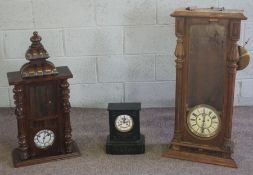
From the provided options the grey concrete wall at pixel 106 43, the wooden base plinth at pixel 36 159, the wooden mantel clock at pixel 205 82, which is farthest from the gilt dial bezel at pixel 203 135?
the grey concrete wall at pixel 106 43

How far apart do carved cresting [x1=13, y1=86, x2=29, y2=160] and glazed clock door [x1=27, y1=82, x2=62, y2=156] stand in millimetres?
26

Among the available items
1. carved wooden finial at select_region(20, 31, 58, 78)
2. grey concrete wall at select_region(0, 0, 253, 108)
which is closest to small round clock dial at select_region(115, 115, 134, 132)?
carved wooden finial at select_region(20, 31, 58, 78)

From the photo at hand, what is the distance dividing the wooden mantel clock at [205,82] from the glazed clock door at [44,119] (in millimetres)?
465

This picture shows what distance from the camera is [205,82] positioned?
5.26 feet

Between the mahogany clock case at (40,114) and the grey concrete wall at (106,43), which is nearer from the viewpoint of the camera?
the mahogany clock case at (40,114)

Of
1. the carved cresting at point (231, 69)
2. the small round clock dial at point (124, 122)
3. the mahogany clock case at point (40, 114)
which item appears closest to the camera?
the carved cresting at point (231, 69)

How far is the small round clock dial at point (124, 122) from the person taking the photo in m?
1.69

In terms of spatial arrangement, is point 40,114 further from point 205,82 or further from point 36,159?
point 205,82

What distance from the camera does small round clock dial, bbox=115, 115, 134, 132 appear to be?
1.69 m

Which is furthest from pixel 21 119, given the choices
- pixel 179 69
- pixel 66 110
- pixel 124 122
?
pixel 179 69

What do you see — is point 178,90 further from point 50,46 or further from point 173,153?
point 50,46

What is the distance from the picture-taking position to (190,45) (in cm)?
157

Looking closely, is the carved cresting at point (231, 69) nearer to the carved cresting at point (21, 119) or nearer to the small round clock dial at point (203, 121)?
the small round clock dial at point (203, 121)

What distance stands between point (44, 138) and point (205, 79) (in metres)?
0.67
